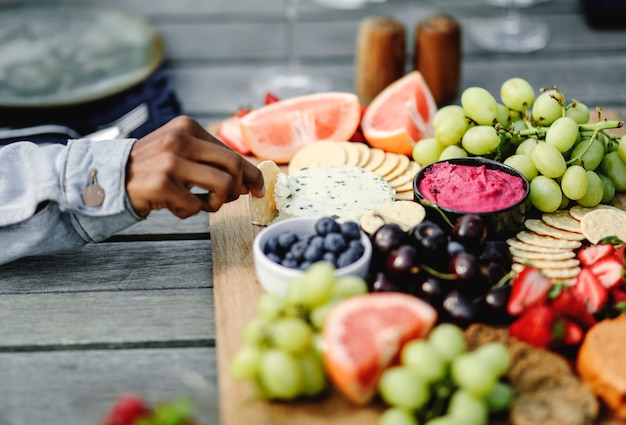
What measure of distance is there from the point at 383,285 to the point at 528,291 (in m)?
0.26

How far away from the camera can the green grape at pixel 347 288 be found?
138cm

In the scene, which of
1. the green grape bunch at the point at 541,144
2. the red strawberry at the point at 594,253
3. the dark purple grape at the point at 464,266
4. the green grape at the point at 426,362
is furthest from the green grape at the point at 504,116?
the green grape at the point at 426,362

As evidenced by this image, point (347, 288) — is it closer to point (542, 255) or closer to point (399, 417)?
point (399, 417)

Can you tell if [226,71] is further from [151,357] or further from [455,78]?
[151,357]

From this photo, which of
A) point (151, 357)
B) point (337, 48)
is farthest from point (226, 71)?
point (151, 357)

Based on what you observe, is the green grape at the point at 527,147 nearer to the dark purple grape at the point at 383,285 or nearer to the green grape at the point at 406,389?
the dark purple grape at the point at 383,285

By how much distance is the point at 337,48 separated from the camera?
3242 millimetres

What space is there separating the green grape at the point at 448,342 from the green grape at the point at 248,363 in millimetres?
285

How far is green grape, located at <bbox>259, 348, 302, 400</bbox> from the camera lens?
4.06ft

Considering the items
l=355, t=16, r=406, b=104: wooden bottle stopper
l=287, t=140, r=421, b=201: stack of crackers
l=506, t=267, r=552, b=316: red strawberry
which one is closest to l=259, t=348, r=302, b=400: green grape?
l=506, t=267, r=552, b=316: red strawberry

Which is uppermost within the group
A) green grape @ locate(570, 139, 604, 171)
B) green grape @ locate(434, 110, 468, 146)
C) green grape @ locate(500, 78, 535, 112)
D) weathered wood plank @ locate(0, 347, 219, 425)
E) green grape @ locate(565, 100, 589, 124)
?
green grape @ locate(500, 78, 535, 112)

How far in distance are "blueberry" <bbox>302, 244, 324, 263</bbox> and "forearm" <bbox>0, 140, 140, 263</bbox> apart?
0.39 m

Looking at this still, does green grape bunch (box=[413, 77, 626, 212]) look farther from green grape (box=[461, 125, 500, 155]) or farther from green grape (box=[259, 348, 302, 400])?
green grape (box=[259, 348, 302, 400])

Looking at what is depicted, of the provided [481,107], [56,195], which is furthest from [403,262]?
[56,195]
